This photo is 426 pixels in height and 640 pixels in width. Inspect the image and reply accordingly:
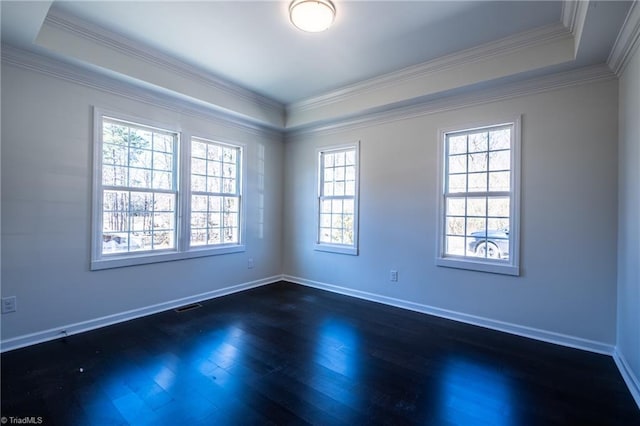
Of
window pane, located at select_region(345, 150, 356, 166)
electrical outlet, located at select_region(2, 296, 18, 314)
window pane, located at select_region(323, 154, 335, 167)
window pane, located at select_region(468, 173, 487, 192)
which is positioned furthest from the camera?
window pane, located at select_region(323, 154, 335, 167)

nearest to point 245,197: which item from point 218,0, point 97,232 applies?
point 97,232

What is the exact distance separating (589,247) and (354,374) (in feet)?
8.01

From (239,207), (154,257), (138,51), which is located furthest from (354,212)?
(138,51)

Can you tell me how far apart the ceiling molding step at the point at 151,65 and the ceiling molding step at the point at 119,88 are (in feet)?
0.54

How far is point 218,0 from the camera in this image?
2379mm

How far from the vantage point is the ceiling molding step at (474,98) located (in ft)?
9.11

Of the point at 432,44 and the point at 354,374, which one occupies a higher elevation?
the point at 432,44

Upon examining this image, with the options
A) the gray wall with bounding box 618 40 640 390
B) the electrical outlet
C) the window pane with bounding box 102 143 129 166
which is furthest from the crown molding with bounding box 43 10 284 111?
the gray wall with bounding box 618 40 640 390

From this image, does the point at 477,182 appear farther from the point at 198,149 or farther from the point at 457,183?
the point at 198,149

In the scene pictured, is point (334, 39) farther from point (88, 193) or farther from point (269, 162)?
point (88, 193)

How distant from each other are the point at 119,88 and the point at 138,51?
0.45 m

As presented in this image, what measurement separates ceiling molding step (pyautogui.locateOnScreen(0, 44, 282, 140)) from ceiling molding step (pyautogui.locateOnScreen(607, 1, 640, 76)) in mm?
3927

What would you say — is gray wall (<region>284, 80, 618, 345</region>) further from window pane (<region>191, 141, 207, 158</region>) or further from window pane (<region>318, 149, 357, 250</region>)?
window pane (<region>191, 141, 207, 158</region>)

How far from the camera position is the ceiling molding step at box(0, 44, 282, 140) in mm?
2643
